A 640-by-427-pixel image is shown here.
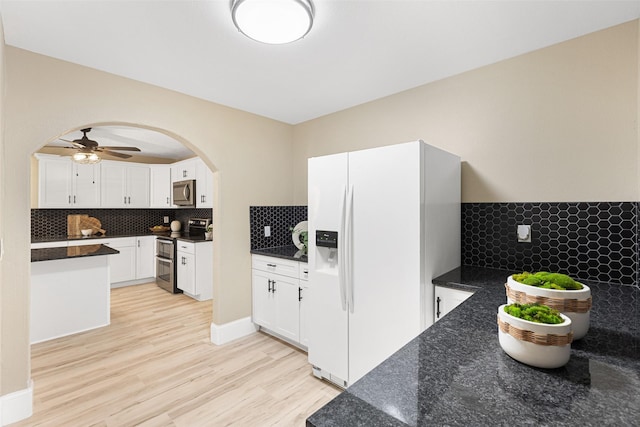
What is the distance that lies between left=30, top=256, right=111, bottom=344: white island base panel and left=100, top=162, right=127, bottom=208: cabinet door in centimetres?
223

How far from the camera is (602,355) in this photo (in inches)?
33.6

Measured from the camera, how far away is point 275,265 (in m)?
2.93

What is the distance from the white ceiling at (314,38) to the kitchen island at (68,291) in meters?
2.06

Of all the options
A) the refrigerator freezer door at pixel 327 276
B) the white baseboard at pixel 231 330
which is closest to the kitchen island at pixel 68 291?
the white baseboard at pixel 231 330

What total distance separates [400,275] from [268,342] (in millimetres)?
1799

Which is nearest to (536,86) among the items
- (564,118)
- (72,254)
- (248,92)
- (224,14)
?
(564,118)

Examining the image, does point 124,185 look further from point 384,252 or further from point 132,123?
point 384,252

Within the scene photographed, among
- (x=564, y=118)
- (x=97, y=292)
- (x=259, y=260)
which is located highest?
(x=564, y=118)

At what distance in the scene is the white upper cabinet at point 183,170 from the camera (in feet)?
15.8

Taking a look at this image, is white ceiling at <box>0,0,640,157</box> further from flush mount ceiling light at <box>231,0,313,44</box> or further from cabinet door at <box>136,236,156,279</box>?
cabinet door at <box>136,236,156,279</box>

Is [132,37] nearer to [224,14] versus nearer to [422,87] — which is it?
[224,14]

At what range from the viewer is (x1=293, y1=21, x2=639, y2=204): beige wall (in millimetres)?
1725

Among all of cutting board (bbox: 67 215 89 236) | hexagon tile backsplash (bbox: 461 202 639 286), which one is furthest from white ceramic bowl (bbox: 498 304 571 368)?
cutting board (bbox: 67 215 89 236)

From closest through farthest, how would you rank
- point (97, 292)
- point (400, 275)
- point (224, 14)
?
point (224, 14) → point (400, 275) → point (97, 292)
